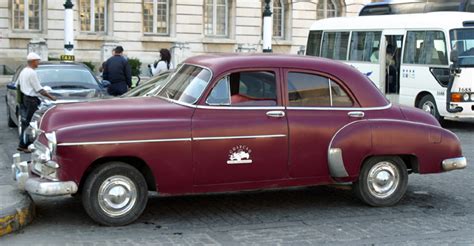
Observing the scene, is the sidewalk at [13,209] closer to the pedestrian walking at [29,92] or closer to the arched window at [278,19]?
the pedestrian walking at [29,92]

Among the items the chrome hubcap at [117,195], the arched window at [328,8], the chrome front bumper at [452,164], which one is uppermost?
the arched window at [328,8]

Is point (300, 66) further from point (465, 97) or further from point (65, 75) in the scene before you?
point (465, 97)

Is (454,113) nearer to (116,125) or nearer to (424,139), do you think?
(424,139)

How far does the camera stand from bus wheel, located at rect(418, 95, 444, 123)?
17.7 meters

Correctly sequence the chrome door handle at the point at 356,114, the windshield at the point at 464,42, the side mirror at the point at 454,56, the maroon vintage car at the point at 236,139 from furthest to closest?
the windshield at the point at 464,42 < the side mirror at the point at 454,56 < the chrome door handle at the point at 356,114 < the maroon vintage car at the point at 236,139

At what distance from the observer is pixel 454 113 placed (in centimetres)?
1703

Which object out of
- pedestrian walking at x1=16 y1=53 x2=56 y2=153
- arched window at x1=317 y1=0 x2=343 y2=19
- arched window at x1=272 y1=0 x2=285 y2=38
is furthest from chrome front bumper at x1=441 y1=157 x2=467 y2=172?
arched window at x1=317 y1=0 x2=343 y2=19

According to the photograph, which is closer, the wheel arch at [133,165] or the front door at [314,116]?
the wheel arch at [133,165]

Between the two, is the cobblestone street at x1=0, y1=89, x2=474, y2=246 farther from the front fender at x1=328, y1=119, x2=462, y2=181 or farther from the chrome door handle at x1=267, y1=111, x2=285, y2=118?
the chrome door handle at x1=267, y1=111, x2=285, y2=118

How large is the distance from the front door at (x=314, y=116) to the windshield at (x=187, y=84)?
0.97 metres

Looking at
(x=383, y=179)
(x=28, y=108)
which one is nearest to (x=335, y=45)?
(x=28, y=108)

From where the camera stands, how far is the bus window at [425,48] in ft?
57.3

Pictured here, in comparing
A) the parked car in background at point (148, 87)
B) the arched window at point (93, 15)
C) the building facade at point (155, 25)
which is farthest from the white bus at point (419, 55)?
the arched window at point (93, 15)

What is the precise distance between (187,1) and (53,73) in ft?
72.6
